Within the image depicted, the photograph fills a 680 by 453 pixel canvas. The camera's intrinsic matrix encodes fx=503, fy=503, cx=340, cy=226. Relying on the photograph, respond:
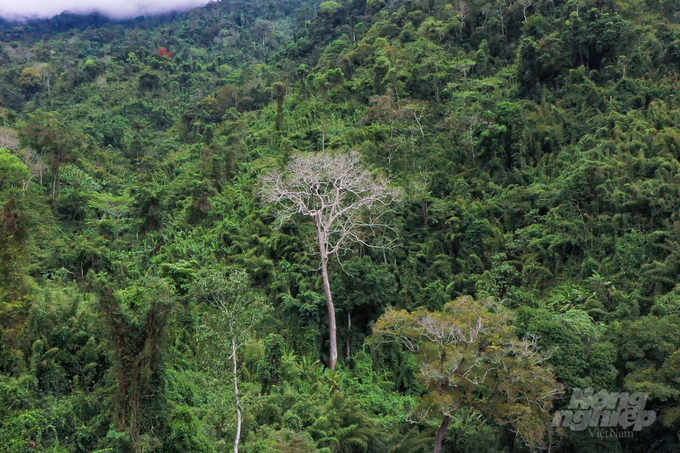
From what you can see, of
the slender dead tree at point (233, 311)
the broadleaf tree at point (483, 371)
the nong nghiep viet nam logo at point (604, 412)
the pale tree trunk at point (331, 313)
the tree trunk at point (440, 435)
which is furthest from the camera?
the pale tree trunk at point (331, 313)

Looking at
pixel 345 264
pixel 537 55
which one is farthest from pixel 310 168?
pixel 537 55

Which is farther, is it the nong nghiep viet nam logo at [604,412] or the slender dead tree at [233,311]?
the slender dead tree at [233,311]

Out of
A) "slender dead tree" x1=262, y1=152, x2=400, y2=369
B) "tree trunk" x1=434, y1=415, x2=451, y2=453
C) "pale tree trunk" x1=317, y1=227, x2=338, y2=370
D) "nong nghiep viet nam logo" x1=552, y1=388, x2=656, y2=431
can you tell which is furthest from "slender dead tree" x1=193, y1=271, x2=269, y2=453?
"nong nghiep viet nam logo" x1=552, y1=388, x2=656, y2=431

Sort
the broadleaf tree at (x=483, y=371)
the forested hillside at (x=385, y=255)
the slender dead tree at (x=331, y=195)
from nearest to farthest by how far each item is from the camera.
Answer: the broadleaf tree at (x=483, y=371) → the forested hillside at (x=385, y=255) → the slender dead tree at (x=331, y=195)

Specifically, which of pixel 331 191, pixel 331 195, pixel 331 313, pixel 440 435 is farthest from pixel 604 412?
pixel 331 195

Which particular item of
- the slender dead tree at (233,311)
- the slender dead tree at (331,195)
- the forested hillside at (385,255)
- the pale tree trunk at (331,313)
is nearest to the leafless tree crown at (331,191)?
the slender dead tree at (331,195)

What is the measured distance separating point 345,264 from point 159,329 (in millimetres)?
8334

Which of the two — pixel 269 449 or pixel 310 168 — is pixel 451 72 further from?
pixel 269 449

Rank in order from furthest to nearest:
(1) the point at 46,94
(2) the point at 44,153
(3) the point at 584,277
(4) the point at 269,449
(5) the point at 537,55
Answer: (1) the point at 46,94 → (2) the point at 44,153 → (5) the point at 537,55 → (3) the point at 584,277 → (4) the point at 269,449

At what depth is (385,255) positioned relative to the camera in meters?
19.8

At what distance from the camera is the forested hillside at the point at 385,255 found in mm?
11508

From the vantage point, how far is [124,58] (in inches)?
2044

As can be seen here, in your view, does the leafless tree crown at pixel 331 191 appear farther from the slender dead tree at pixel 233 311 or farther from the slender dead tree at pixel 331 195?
the slender dead tree at pixel 233 311

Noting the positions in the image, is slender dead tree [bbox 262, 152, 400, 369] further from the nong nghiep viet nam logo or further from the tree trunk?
the nong nghiep viet nam logo
